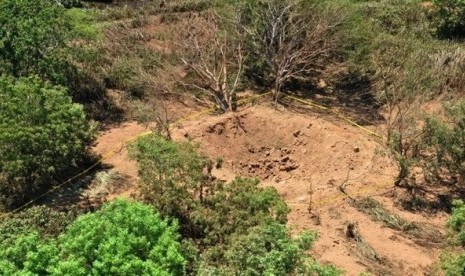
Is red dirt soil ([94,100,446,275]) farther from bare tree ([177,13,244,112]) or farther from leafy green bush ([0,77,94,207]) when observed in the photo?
leafy green bush ([0,77,94,207])

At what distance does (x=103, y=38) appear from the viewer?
24047 mm

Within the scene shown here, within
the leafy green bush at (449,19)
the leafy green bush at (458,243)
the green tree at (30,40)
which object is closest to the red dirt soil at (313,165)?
the leafy green bush at (458,243)

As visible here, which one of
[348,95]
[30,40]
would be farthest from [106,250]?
[348,95]

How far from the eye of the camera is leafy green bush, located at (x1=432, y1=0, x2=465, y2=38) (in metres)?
25.2

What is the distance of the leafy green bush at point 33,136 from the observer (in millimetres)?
15148

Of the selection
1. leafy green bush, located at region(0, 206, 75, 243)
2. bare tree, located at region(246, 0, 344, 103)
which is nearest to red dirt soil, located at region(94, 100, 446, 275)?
bare tree, located at region(246, 0, 344, 103)

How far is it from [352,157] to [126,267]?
10169 mm

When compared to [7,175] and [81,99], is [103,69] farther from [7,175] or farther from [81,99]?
[7,175]

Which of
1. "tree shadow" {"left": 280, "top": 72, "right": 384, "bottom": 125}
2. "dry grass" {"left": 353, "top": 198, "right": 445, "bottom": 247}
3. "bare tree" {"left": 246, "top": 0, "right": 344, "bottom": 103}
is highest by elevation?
"bare tree" {"left": 246, "top": 0, "right": 344, "bottom": 103}

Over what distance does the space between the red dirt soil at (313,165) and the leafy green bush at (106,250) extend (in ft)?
A: 15.5

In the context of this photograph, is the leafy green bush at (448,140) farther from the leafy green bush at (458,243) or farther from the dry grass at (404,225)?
the leafy green bush at (458,243)

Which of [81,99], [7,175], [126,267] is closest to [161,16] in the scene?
[81,99]

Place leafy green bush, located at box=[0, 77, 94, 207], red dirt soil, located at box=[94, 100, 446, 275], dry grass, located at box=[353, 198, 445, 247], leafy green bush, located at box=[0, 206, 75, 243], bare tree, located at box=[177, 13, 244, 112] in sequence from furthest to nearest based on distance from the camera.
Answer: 1. bare tree, located at box=[177, 13, 244, 112]
2. dry grass, located at box=[353, 198, 445, 247]
3. leafy green bush, located at box=[0, 77, 94, 207]
4. red dirt soil, located at box=[94, 100, 446, 275]
5. leafy green bush, located at box=[0, 206, 75, 243]

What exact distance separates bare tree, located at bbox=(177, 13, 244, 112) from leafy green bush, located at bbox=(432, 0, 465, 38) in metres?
9.47
